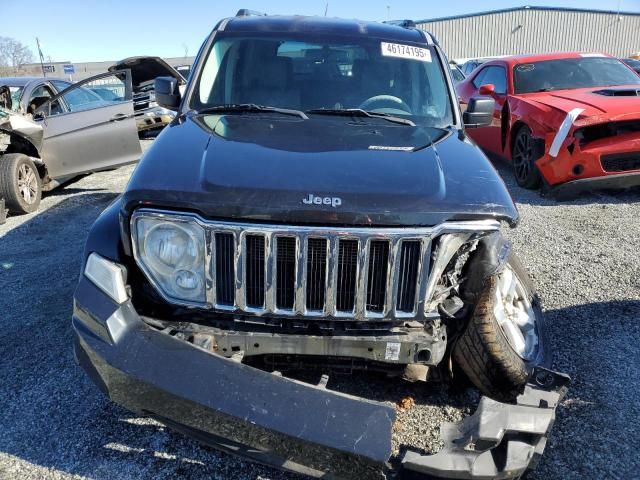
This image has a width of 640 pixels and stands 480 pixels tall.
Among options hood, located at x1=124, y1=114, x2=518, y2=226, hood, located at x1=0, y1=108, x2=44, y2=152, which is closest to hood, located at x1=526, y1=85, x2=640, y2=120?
hood, located at x1=124, y1=114, x2=518, y2=226

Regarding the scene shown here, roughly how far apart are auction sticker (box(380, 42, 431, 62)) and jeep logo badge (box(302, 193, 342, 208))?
185cm

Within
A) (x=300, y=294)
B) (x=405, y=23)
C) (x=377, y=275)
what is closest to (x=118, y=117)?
(x=405, y=23)

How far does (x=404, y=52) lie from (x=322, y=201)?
6.43 feet

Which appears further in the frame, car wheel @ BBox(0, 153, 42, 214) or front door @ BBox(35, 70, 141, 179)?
front door @ BBox(35, 70, 141, 179)

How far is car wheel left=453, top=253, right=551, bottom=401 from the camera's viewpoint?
229cm

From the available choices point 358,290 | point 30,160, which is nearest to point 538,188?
point 358,290

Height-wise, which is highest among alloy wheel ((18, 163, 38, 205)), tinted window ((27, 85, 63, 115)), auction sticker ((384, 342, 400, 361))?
tinted window ((27, 85, 63, 115))

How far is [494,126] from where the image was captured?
313 inches

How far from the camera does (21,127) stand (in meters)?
6.44

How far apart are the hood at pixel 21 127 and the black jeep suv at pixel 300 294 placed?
4.84 meters

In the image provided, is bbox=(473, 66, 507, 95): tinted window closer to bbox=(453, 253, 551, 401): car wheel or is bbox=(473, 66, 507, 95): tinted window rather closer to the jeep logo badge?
bbox=(453, 253, 551, 401): car wheel

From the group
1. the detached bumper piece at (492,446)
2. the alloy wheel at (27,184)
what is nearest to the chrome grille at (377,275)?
the detached bumper piece at (492,446)

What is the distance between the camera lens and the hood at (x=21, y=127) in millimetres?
6309

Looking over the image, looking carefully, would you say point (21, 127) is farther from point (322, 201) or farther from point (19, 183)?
point (322, 201)
